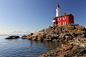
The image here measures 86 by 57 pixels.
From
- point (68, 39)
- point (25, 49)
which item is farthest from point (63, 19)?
point (25, 49)

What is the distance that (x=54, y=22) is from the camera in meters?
44.0

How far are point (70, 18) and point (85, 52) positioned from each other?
31.7 m

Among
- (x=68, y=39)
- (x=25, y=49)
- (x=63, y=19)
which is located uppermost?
(x=63, y=19)

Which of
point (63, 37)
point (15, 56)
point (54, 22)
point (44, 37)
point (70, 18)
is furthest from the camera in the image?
point (54, 22)

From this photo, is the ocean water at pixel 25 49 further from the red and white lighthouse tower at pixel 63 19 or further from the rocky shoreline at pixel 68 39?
the red and white lighthouse tower at pixel 63 19

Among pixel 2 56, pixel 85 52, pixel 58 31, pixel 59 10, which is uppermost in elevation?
pixel 59 10

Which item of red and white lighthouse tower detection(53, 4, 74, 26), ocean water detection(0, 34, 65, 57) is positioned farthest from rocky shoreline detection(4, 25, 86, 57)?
red and white lighthouse tower detection(53, 4, 74, 26)

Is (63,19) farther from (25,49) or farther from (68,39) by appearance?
(25,49)

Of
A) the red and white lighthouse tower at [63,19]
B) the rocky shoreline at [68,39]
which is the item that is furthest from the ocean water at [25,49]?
the red and white lighthouse tower at [63,19]

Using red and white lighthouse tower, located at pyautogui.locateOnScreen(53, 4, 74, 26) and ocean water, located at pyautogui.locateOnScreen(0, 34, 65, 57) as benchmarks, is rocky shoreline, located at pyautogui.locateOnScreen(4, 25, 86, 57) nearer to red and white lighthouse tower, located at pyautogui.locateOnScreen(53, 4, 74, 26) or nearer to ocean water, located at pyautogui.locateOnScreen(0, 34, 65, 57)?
ocean water, located at pyautogui.locateOnScreen(0, 34, 65, 57)

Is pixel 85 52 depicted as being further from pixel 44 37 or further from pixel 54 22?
pixel 54 22

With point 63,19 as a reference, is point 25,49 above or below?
below

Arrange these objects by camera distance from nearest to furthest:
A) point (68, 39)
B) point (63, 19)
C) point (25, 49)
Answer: point (25, 49) < point (68, 39) < point (63, 19)

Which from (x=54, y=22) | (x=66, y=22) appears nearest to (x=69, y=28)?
(x=66, y=22)
